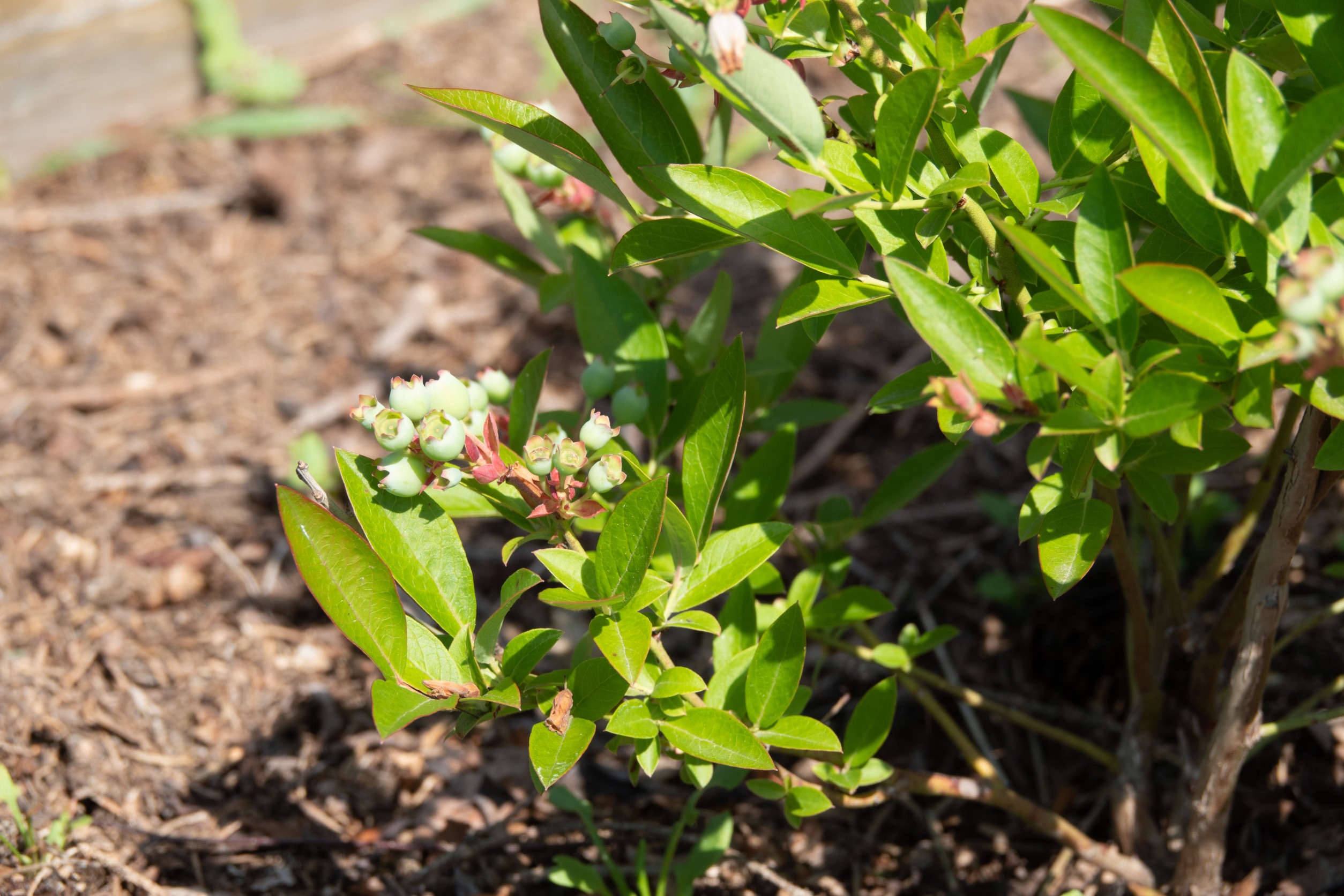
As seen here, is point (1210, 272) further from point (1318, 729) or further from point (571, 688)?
point (1318, 729)

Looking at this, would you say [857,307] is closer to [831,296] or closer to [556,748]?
[831,296]

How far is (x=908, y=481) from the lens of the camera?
1254mm

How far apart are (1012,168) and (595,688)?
1.88ft

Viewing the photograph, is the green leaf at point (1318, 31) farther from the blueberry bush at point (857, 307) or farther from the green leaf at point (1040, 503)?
the green leaf at point (1040, 503)

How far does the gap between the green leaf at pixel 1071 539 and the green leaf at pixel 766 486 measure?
15.4 inches

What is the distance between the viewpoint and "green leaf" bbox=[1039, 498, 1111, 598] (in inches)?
32.5

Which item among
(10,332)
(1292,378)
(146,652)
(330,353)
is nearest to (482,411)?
(1292,378)

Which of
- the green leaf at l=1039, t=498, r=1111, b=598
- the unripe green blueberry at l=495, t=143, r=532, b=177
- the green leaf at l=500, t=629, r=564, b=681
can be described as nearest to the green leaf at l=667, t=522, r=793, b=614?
the green leaf at l=500, t=629, r=564, b=681

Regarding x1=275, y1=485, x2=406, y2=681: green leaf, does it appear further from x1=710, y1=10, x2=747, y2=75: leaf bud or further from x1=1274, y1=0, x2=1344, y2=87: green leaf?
x1=1274, y1=0, x2=1344, y2=87: green leaf

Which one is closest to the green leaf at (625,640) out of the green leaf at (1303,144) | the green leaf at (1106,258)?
the green leaf at (1106,258)

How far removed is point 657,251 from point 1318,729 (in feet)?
4.07

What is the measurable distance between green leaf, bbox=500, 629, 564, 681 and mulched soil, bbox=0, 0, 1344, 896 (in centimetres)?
60

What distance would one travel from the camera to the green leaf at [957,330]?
28.8 inches

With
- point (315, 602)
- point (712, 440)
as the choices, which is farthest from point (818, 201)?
point (315, 602)
